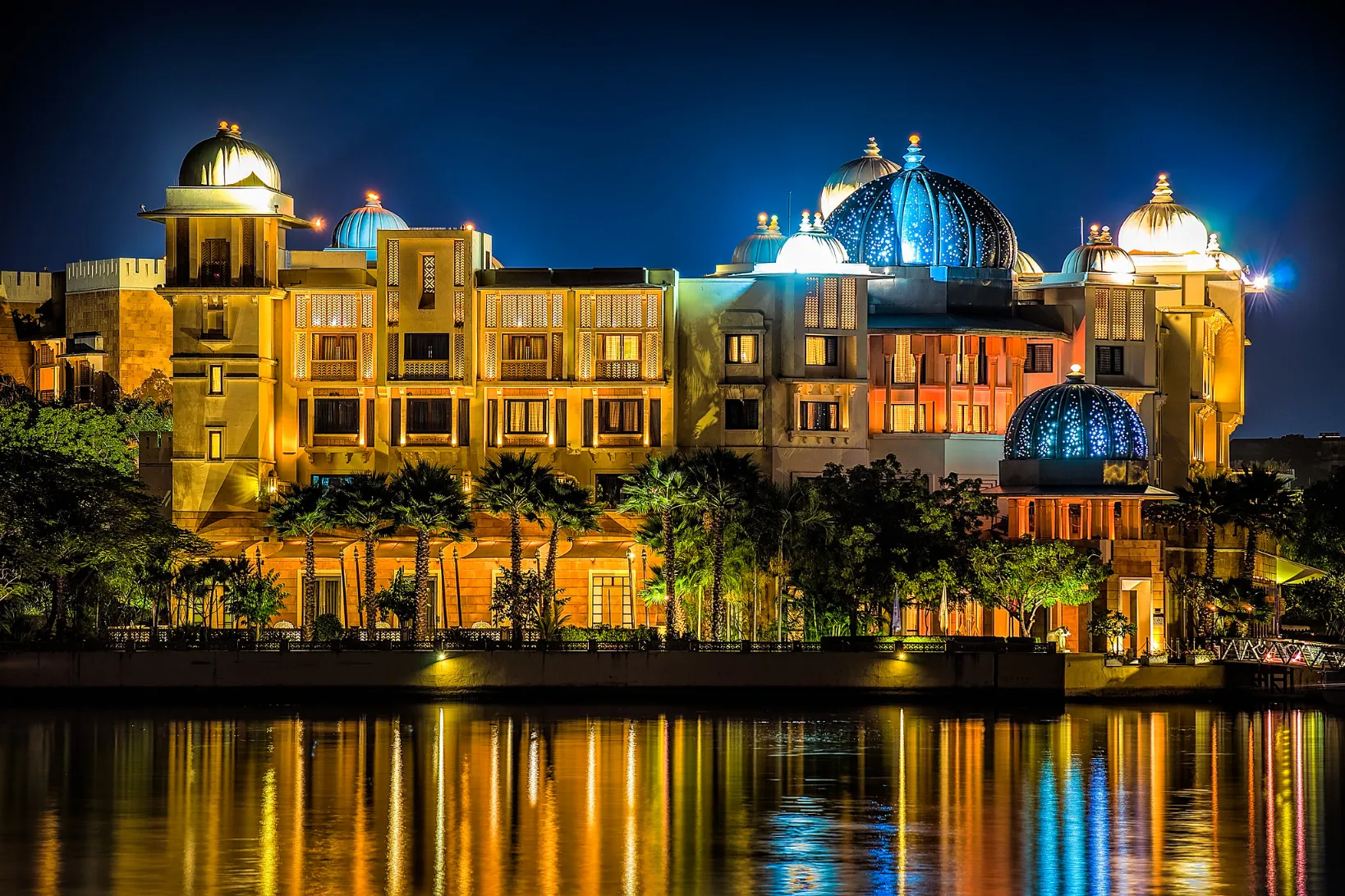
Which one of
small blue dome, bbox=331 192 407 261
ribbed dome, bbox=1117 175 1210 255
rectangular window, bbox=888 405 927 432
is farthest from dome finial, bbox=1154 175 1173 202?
small blue dome, bbox=331 192 407 261

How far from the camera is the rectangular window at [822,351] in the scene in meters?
93.6

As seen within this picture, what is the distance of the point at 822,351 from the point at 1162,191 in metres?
20.9

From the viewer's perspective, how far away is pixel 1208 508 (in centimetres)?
8575

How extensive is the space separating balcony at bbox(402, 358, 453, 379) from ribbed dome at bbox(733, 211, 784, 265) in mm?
13902

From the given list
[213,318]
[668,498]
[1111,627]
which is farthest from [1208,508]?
[213,318]

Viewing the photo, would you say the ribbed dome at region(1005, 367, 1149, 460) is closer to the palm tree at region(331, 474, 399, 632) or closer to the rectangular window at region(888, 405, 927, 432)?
the rectangular window at region(888, 405, 927, 432)

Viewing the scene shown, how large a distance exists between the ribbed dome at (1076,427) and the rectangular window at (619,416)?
13374 mm

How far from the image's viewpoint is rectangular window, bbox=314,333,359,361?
93188 mm

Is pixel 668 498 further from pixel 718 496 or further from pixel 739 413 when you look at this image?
pixel 739 413

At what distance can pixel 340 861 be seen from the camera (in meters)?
42.6

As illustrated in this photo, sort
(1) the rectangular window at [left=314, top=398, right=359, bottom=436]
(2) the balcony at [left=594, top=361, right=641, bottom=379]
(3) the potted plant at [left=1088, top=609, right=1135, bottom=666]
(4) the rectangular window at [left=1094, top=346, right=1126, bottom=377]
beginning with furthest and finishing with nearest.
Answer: (4) the rectangular window at [left=1094, top=346, right=1126, bottom=377] < (1) the rectangular window at [left=314, top=398, right=359, bottom=436] < (2) the balcony at [left=594, top=361, right=641, bottom=379] < (3) the potted plant at [left=1088, top=609, right=1135, bottom=666]

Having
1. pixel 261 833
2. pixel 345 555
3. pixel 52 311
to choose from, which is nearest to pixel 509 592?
pixel 345 555

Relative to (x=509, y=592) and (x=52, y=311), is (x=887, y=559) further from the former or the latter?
(x=52, y=311)

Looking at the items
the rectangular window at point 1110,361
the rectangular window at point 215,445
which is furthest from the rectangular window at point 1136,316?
the rectangular window at point 215,445
